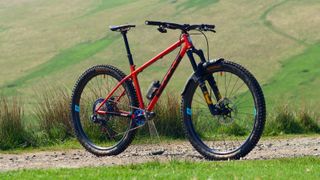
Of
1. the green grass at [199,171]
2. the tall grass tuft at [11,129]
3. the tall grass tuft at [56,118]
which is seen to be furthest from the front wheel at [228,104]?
the tall grass tuft at [11,129]

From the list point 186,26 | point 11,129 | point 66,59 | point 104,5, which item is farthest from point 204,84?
point 104,5

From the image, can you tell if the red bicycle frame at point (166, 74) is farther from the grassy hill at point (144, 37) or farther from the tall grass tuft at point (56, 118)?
the grassy hill at point (144, 37)

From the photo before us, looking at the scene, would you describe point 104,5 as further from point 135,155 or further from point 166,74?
point 166,74

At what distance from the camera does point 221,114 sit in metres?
7.40

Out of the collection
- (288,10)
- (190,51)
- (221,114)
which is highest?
(288,10)

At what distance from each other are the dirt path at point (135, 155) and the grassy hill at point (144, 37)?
14.3 metres

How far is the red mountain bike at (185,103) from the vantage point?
Result: 7.37 meters

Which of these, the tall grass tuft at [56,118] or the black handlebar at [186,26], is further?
the tall grass tuft at [56,118]

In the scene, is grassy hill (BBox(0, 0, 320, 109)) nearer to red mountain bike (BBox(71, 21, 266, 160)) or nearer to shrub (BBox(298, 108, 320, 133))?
shrub (BBox(298, 108, 320, 133))

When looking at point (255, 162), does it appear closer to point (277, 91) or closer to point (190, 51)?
point (190, 51)

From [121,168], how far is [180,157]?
4.20 ft

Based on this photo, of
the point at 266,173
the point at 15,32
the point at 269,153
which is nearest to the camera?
the point at 266,173

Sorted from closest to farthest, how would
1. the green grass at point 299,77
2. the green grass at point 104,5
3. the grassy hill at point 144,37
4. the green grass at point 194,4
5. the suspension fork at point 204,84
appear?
the suspension fork at point 204,84, the green grass at point 299,77, the grassy hill at point 144,37, the green grass at point 194,4, the green grass at point 104,5

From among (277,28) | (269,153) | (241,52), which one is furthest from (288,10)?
(269,153)
